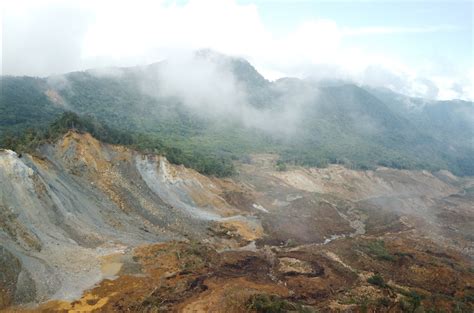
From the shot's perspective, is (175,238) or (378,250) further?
(378,250)

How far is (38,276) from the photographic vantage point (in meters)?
31.4

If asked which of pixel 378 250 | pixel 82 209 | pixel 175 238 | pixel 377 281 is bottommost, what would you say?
Answer: pixel 378 250

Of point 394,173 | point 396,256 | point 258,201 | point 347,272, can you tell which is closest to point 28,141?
point 258,201

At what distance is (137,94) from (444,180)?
13424 centimetres

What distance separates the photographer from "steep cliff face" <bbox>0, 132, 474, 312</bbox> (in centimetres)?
3222

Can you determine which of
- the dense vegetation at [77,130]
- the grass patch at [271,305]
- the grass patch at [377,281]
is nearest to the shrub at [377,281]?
the grass patch at [377,281]

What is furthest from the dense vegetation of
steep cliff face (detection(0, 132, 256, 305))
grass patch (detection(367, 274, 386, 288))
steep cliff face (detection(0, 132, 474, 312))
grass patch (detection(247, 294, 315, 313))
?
grass patch (detection(367, 274, 386, 288))

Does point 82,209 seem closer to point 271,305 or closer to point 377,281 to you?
point 271,305

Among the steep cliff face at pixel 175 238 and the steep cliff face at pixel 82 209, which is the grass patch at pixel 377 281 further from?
the steep cliff face at pixel 82 209

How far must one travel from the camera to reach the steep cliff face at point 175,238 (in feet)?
106

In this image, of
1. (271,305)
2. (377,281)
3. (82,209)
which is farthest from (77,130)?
(377,281)

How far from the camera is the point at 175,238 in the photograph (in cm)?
4672

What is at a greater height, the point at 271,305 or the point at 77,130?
the point at 77,130

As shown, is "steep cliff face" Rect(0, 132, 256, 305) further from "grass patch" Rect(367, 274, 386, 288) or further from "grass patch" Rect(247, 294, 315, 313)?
"grass patch" Rect(367, 274, 386, 288)
